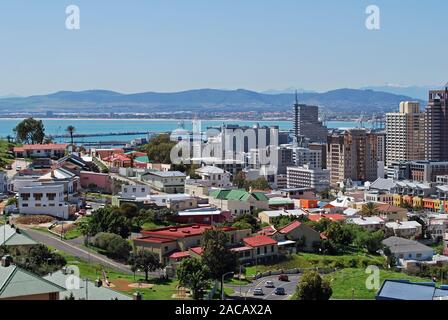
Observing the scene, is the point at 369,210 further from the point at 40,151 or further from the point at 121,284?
the point at 121,284

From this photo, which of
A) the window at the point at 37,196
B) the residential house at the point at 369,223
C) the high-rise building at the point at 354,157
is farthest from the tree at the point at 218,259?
the high-rise building at the point at 354,157

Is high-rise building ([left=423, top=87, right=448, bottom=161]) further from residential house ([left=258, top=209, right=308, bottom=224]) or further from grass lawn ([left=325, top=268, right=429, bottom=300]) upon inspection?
grass lawn ([left=325, top=268, right=429, bottom=300])

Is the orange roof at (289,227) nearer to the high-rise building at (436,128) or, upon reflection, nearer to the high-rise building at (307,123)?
the high-rise building at (436,128)

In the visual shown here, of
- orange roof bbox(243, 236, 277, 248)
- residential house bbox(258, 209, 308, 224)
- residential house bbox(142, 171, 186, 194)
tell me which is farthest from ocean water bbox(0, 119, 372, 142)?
orange roof bbox(243, 236, 277, 248)

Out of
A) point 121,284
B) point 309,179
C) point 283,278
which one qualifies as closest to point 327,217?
point 283,278
